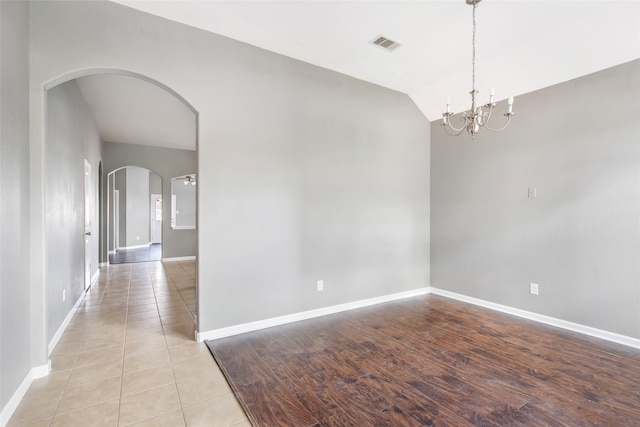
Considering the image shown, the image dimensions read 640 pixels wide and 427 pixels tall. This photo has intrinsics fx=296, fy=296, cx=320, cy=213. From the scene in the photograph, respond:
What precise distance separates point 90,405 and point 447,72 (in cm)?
500

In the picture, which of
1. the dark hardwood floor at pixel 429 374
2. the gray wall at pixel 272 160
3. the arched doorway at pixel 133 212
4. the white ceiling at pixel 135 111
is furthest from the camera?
the arched doorway at pixel 133 212

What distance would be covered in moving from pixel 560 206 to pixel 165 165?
27.5ft

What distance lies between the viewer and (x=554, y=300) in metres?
3.53

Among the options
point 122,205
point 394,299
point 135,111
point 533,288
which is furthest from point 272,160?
point 122,205

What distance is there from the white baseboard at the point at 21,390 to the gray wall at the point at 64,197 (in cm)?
38

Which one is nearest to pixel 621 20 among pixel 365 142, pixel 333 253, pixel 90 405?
pixel 365 142

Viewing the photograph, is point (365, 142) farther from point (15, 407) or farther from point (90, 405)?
point (15, 407)

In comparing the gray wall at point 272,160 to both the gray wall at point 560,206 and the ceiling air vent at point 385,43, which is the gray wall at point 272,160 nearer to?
the ceiling air vent at point 385,43

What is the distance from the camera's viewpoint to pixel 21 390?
2.08 m

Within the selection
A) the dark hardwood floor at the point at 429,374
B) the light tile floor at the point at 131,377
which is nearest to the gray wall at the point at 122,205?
the light tile floor at the point at 131,377

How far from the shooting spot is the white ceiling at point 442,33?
269 cm

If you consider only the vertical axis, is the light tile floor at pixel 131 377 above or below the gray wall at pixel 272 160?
below

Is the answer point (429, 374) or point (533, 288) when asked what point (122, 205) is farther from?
point (533, 288)

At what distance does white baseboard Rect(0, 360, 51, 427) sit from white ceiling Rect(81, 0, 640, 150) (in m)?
3.15
